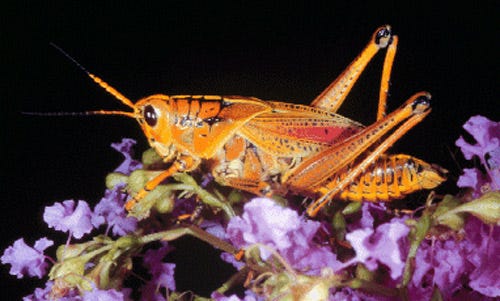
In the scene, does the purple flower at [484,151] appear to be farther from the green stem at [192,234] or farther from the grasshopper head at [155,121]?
the grasshopper head at [155,121]

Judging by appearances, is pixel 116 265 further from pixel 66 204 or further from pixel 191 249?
pixel 191 249

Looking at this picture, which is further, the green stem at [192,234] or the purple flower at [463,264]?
the green stem at [192,234]

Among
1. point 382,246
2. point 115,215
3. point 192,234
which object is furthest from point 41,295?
point 382,246

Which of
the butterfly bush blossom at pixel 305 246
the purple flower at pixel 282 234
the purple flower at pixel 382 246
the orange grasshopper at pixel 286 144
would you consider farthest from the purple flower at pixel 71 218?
A: the purple flower at pixel 382 246

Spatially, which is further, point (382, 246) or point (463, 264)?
point (463, 264)

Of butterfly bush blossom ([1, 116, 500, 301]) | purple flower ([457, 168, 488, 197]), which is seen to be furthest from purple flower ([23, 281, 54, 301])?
purple flower ([457, 168, 488, 197])

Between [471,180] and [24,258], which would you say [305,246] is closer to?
[471,180]
